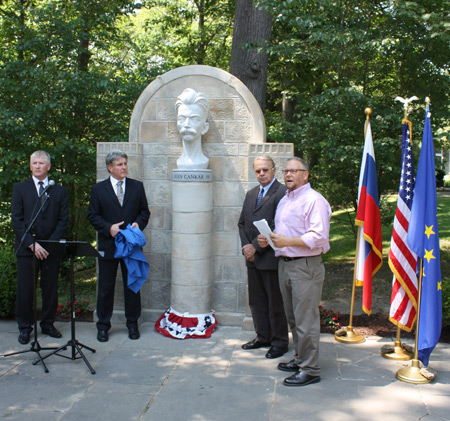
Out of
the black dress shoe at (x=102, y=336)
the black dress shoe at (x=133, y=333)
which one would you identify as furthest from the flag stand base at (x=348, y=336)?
the black dress shoe at (x=102, y=336)

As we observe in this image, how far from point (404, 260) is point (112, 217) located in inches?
121

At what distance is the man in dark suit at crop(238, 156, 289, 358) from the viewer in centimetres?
502

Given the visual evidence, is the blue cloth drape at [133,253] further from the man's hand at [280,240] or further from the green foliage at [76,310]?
the man's hand at [280,240]

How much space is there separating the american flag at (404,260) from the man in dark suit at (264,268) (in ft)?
3.66

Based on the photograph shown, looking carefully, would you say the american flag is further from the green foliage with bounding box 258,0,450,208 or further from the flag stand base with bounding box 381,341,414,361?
the green foliage with bounding box 258,0,450,208

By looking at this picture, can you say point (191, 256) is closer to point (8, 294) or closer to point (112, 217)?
point (112, 217)

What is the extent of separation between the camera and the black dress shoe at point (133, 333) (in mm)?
5613

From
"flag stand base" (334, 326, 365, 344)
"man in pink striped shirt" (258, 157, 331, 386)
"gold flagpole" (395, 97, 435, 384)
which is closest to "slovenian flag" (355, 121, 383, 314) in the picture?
"flag stand base" (334, 326, 365, 344)

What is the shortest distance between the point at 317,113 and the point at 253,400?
4455 millimetres

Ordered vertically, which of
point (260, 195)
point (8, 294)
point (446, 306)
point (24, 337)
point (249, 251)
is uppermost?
point (260, 195)

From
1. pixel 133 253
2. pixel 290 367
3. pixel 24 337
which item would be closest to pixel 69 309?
pixel 24 337

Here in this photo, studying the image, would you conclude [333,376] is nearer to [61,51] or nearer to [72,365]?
[72,365]

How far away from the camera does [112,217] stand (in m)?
5.50

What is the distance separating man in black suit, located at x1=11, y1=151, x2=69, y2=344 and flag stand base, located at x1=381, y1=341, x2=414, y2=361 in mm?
3516
